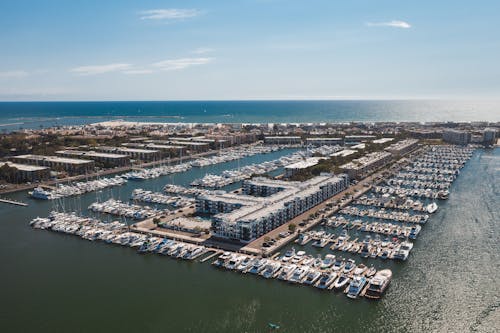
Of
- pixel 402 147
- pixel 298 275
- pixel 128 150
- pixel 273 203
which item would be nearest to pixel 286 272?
pixel 298 275

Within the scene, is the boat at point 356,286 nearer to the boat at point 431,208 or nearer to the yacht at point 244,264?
the yacht at point 244,264

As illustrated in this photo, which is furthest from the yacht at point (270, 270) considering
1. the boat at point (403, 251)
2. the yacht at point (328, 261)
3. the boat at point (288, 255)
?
the boat at point (403, 251)

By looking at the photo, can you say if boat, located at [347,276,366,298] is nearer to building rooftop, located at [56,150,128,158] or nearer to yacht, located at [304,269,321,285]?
yacht, located at [304,269,321,285]

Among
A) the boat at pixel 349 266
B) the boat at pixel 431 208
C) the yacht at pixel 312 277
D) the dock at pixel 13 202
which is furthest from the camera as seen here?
the dock at pixel 13 202

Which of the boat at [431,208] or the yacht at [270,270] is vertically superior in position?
the boat at [431,208]

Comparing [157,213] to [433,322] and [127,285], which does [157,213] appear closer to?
[127,285]

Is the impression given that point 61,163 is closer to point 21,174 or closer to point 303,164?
point 21,174
